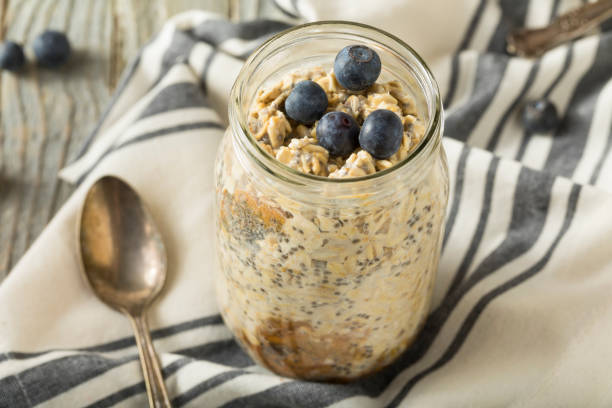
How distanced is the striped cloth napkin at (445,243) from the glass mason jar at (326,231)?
0.46 ft

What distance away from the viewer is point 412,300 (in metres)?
1.11

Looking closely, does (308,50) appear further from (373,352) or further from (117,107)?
(117,107)

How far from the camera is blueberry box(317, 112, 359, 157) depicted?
0.88 m

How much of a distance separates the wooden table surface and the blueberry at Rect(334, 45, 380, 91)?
84cm

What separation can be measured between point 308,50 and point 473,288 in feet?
1.72

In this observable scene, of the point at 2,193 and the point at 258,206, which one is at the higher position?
the point at 258,206

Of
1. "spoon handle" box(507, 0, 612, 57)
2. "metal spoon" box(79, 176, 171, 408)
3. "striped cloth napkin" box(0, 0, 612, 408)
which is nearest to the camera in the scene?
"striped cloth napkin" box(0, 0, 612, 408)

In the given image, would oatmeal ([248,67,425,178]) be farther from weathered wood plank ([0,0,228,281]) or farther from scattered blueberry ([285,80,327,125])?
weathered wood plank ([0,0,228,281])

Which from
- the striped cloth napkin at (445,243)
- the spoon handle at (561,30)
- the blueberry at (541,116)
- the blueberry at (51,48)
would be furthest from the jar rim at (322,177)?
the blueberry at (51,48)

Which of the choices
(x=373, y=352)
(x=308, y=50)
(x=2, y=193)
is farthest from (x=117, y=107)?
(x=373, y=352)

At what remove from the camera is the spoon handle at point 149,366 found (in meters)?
1.21

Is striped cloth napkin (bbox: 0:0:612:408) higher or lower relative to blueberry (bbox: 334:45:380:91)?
lower

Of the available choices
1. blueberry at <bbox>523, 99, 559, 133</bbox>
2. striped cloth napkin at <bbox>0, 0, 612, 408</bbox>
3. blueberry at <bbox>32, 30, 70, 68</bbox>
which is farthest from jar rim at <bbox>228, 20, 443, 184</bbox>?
blueberry at <bbox>32, 30, 70, 68</bbox>

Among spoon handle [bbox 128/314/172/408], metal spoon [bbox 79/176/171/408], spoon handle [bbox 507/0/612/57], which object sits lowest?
spoon handle [bbox 128/314/172/408]
